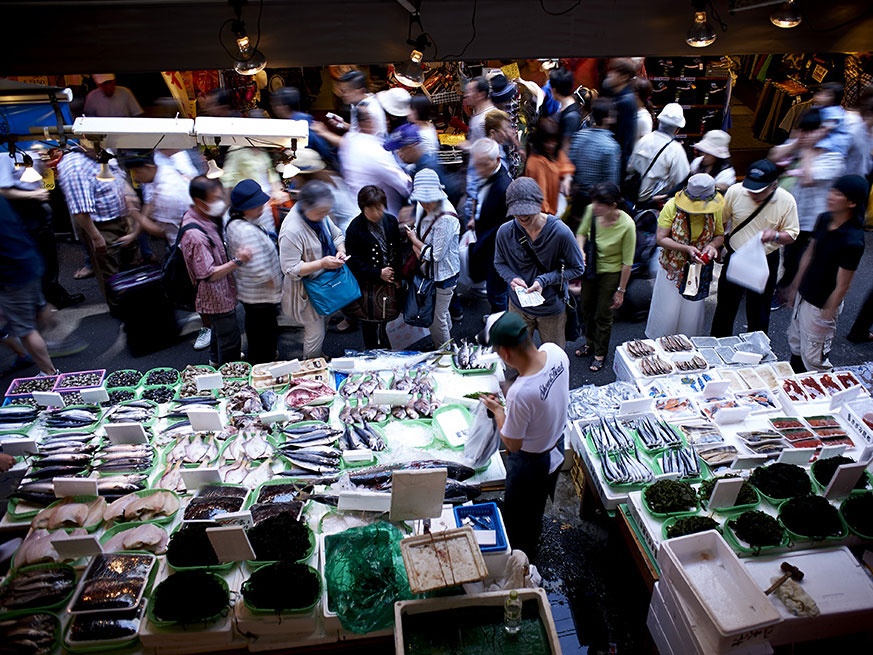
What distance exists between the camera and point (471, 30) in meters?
5.95

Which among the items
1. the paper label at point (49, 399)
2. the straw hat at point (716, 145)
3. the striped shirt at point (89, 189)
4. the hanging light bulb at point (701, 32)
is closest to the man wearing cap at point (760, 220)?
the straw hat at point (716, 145)

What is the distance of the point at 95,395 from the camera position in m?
4.83

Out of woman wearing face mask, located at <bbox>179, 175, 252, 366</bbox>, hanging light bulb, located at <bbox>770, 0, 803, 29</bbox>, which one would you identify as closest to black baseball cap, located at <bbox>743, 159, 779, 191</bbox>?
hanging light bulb, located at <bbox>770, 0, 803, 29</bbox>

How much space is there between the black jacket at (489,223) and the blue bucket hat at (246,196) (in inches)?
88.6

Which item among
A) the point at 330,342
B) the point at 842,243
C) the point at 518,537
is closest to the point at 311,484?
the point at 518,537

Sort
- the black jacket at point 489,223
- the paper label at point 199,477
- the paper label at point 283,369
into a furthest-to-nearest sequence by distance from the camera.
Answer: the black jacket at point 489,223, the paper label at point 283,369, the paper label at point 199,477

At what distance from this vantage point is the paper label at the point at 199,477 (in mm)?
3984

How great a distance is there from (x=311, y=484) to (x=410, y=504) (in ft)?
3.35

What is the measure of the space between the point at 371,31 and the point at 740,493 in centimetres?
500

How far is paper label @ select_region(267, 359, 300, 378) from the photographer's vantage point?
5062 millimetres

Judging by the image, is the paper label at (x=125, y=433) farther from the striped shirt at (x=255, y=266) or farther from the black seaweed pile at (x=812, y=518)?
the black seaweed pile at (x=812, y=518)

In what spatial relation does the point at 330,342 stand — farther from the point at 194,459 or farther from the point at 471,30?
the point at 471,30

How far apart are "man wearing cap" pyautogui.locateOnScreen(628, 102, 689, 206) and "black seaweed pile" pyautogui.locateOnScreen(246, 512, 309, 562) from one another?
525 cm

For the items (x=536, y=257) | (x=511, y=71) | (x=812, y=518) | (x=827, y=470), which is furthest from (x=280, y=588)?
(x=511, y=71)
